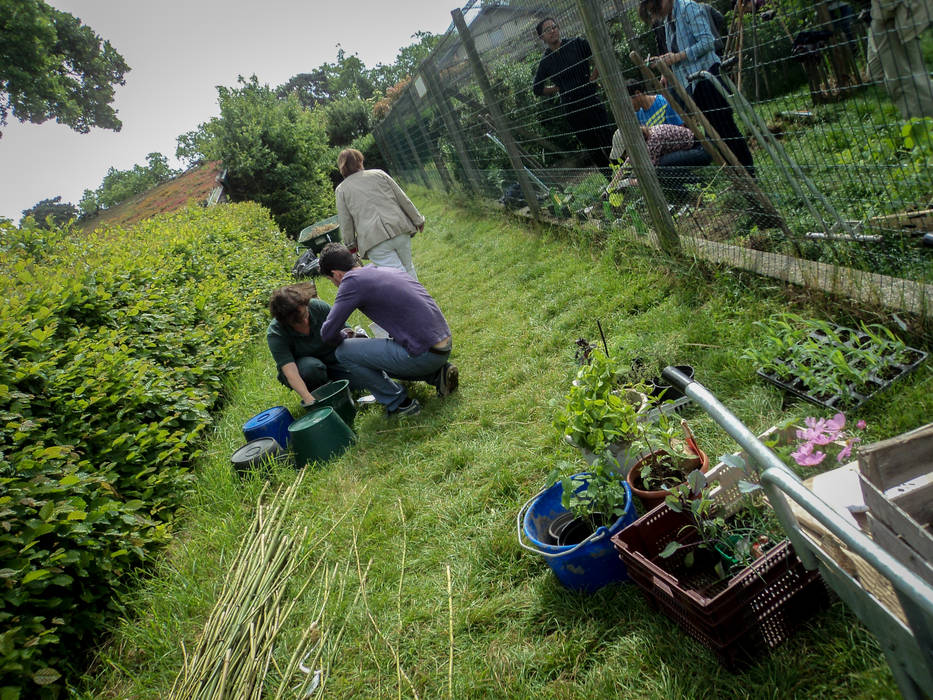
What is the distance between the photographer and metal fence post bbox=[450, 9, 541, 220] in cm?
650

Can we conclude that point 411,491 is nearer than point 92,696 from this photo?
No

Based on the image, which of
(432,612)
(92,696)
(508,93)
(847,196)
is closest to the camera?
(432,612)

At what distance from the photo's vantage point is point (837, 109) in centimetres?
279

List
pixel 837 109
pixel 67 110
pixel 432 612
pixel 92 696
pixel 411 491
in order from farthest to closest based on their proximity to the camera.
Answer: pixel 67 110 → pixel 411 491 → pixel 837 109 → pixel 92 696 → pixel 432 612

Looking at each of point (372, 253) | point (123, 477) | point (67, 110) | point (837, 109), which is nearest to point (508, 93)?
point (372, 253)

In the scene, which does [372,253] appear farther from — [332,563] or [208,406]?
[332,563]

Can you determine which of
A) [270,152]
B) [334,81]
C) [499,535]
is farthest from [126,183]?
[334,81]

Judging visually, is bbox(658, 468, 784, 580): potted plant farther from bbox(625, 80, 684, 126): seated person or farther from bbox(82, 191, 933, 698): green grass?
bbox(625, 80, 684, 126): seated person

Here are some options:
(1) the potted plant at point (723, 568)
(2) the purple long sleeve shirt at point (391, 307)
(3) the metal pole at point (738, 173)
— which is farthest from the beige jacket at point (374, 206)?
(1) the potted plant at point (723, 568)

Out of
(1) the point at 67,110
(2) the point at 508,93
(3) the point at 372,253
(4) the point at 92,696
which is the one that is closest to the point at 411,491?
(4) the point at 92,696

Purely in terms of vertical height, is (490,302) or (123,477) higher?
(123,477)

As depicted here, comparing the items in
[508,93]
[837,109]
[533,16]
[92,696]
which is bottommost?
[92,696]

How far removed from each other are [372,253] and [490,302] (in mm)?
1269

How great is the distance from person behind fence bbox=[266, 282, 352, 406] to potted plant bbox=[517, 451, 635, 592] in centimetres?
257
